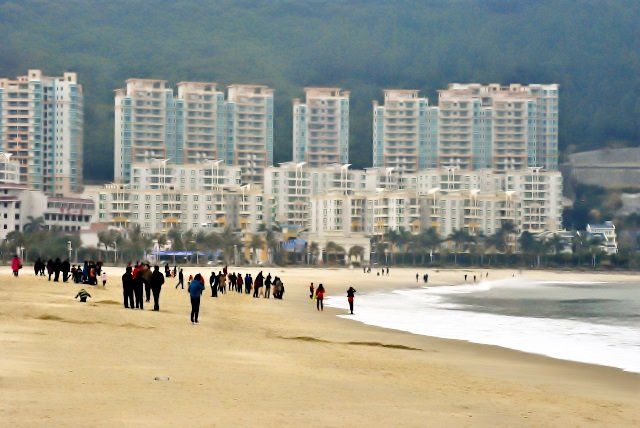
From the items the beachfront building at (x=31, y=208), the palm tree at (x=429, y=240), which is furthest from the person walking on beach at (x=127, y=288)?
the palm tree at (x=429, y=240)

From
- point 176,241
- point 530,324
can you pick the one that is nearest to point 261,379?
point 530,324

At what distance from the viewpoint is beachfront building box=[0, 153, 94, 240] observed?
540 ft

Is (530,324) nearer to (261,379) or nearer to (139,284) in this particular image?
(139,284)

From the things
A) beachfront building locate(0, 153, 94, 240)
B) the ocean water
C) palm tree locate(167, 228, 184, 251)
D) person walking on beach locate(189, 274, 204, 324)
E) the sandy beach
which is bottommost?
the ocean water

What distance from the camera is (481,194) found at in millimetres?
190125

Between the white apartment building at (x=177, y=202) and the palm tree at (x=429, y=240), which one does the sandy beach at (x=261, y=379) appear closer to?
the white apartment building at (x=177, y=202)

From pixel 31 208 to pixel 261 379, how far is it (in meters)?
156

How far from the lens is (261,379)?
59.1 ft

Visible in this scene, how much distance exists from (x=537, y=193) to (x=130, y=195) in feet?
217

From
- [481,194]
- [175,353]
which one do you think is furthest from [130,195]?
[175,353]

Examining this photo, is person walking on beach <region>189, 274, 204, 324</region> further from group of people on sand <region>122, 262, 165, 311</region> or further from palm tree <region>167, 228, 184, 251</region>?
palm tree <region>167, 228, 184, 251</region>

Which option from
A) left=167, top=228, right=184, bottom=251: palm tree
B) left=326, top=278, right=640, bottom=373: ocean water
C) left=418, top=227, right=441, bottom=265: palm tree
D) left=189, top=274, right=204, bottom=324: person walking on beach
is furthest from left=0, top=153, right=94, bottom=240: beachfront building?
left=189, top=274, right=204, bottom=324: person walking on beach

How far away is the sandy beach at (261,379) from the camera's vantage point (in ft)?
47.8

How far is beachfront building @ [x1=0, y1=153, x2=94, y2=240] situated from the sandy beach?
455 feet
